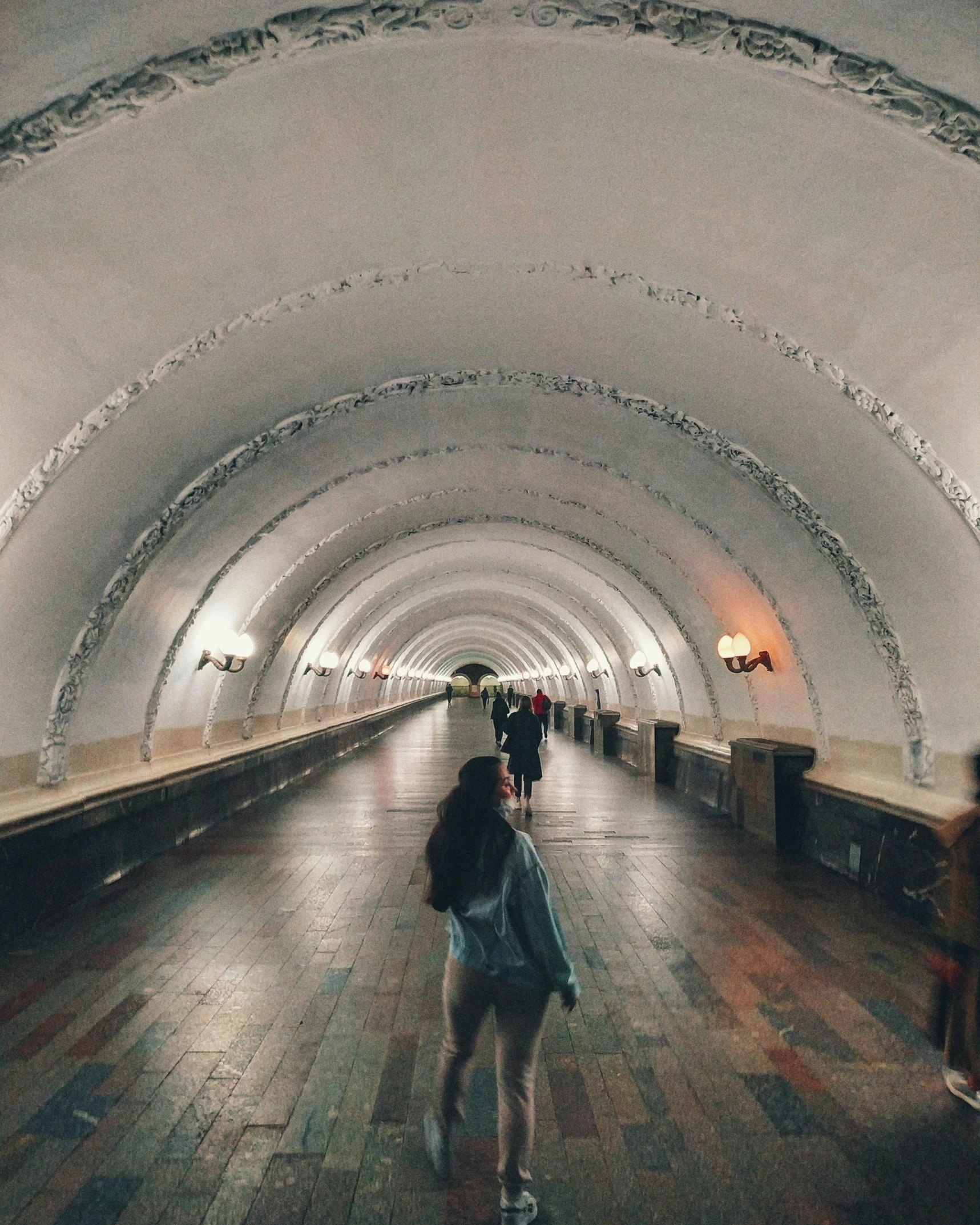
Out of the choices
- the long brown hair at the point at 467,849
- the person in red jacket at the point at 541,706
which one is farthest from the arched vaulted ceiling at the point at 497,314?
the person in red jacket at the point at 541,706

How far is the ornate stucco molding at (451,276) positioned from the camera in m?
4.82

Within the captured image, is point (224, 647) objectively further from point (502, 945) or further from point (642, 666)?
point (642, 666)

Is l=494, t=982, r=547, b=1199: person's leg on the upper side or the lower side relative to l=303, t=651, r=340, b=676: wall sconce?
lower

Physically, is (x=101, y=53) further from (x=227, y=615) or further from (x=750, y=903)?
(x=227, y=615)

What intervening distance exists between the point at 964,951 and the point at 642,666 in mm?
11852

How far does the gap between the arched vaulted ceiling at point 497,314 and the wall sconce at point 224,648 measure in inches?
18.2

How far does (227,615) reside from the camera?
9.98 metres

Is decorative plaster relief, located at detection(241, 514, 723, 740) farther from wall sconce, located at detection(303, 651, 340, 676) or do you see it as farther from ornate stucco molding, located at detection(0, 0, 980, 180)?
ornate stucco molding, located at detection(0, 0, 980, 180)

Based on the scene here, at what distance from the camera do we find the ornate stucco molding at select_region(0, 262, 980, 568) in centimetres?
482

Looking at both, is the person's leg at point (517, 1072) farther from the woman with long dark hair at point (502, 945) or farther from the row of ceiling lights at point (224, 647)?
the row of ceiling lights at point (224, 647)

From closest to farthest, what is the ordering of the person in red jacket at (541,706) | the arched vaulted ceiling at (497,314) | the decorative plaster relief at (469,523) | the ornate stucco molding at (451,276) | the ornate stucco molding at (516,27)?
the ornate stucco molding at (516,27), the arched vaulted ceiling at (497,314), the ornate stucco molding at (451,276), the decorative plaster relief at (469,523), the person in red jacket at (541,706)

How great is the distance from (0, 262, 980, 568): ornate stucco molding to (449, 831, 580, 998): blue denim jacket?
3763 mm

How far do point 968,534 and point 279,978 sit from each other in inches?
206

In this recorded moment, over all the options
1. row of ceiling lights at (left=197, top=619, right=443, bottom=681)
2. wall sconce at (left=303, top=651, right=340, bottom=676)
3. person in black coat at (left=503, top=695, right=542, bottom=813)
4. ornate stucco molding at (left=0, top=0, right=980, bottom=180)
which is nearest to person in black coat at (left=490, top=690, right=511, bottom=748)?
wall sconce at (left=303, top=651, right=340, bottom=676)
